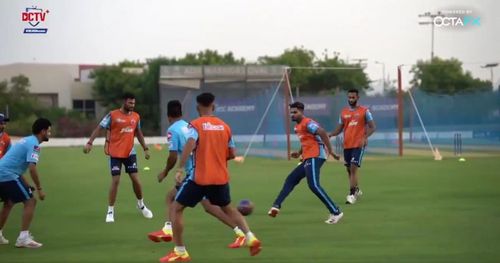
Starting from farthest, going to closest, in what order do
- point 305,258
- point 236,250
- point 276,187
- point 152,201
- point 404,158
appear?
1. point 404,158
2. point 276,187
3. point 152,201
4. point 236,250
5. point 305,258

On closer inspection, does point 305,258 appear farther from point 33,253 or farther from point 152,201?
point 152,201

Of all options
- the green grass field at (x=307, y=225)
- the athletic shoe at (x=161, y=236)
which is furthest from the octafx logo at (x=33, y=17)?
the athletic shoe at (x=161, y=236)

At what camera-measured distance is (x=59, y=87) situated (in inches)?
3115

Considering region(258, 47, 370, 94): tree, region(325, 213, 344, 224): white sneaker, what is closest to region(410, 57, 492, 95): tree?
region(258, 47, 370, 94): tree

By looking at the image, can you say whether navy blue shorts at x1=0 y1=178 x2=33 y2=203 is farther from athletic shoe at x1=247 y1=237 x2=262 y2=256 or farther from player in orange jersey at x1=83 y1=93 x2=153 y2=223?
Answer: athletic shoe at x1=247 y1=237 x2=262 y2=256

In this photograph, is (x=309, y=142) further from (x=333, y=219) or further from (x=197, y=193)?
(x=197, y=193)

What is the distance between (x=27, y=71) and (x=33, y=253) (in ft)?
233

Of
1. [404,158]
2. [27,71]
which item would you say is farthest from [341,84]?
[404,158]

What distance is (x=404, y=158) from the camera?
A: 26.7 meters

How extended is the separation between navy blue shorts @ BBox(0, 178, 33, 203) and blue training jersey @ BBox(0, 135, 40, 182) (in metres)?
0.06

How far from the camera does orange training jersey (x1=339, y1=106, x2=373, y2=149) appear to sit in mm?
14227

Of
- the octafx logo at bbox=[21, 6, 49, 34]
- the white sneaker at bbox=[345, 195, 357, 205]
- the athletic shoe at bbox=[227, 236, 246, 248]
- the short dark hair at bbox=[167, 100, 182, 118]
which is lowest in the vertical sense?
the white sneaker at bbox=[345, 195, 357, 205]

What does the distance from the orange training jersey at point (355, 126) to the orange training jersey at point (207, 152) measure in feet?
20.1

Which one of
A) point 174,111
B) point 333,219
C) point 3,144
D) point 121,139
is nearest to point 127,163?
point 121,139
